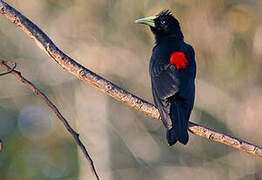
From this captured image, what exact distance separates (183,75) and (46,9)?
855 cm

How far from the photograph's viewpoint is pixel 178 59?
481cm

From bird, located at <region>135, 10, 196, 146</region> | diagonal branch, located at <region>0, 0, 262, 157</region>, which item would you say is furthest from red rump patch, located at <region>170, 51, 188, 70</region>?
diagonal branch, located at <region>0, 0, 262, 157</region>

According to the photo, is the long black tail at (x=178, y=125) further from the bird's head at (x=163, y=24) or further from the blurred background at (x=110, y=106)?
the blurred background at (x=110, y=106)

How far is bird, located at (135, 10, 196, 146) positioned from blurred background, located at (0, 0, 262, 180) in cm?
612

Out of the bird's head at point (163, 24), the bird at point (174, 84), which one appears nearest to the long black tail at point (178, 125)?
the bird at point (174, 84)

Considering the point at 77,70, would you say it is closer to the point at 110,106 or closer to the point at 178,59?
the point at 178,59

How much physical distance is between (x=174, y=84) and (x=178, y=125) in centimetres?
46

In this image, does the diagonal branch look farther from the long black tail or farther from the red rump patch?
the red rump patch

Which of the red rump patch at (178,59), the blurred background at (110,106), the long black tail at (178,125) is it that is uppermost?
the red rump patch at (178,59)

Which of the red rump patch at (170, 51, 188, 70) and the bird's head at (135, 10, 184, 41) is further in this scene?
the bird's head at (135, 10, 184, 41)

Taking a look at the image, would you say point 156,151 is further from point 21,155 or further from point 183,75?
point 183,75

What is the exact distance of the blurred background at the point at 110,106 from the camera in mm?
11734

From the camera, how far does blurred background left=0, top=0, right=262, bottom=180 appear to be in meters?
11.7

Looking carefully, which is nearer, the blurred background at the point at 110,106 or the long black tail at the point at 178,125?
the long black tail at the point at 178,125
